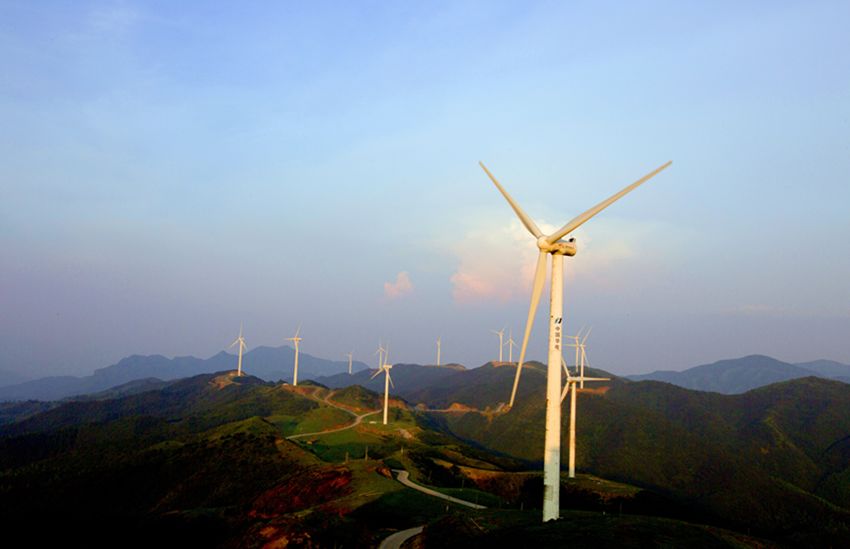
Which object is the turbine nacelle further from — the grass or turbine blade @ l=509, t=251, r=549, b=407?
the grass

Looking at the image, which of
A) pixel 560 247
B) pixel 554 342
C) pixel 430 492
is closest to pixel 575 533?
pixel 554 342

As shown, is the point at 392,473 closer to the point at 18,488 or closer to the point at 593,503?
the point at 593,503

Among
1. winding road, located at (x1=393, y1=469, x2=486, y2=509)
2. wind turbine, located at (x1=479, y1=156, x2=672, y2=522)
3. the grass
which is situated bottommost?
winding road, located at (x1=393, y1=469, x2=486, y2=509)

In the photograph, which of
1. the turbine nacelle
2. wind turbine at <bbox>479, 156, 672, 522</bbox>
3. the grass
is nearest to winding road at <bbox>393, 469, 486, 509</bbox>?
the grass

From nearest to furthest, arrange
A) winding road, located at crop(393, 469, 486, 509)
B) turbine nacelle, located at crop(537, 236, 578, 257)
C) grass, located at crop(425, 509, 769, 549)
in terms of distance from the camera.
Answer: grass, located at crop(425, 509, 769, 549), turbine nacelle, located at crop(537, 236, 578, 257), winding road, located at crop(393, 469, 486, 509)

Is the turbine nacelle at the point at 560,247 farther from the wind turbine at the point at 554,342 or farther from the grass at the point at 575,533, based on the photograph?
the grass at the point at 575,533

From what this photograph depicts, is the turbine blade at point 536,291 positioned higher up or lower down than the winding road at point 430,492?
higher up

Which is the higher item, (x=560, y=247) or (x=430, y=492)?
(x=560, y=247)

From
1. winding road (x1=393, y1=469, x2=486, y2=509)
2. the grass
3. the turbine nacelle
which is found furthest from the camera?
winding road (x1=393, y1=469, x2=486, y2=509)

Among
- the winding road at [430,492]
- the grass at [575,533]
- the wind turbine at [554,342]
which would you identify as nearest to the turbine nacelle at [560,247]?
the wind turbine at [554,342]

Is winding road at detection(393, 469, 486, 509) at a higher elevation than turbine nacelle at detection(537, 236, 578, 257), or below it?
below

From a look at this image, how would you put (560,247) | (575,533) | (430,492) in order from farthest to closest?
1. (430,492)
2. (560,247)
3. (575,533)

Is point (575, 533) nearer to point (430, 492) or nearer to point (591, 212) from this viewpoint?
point (591, 212)
